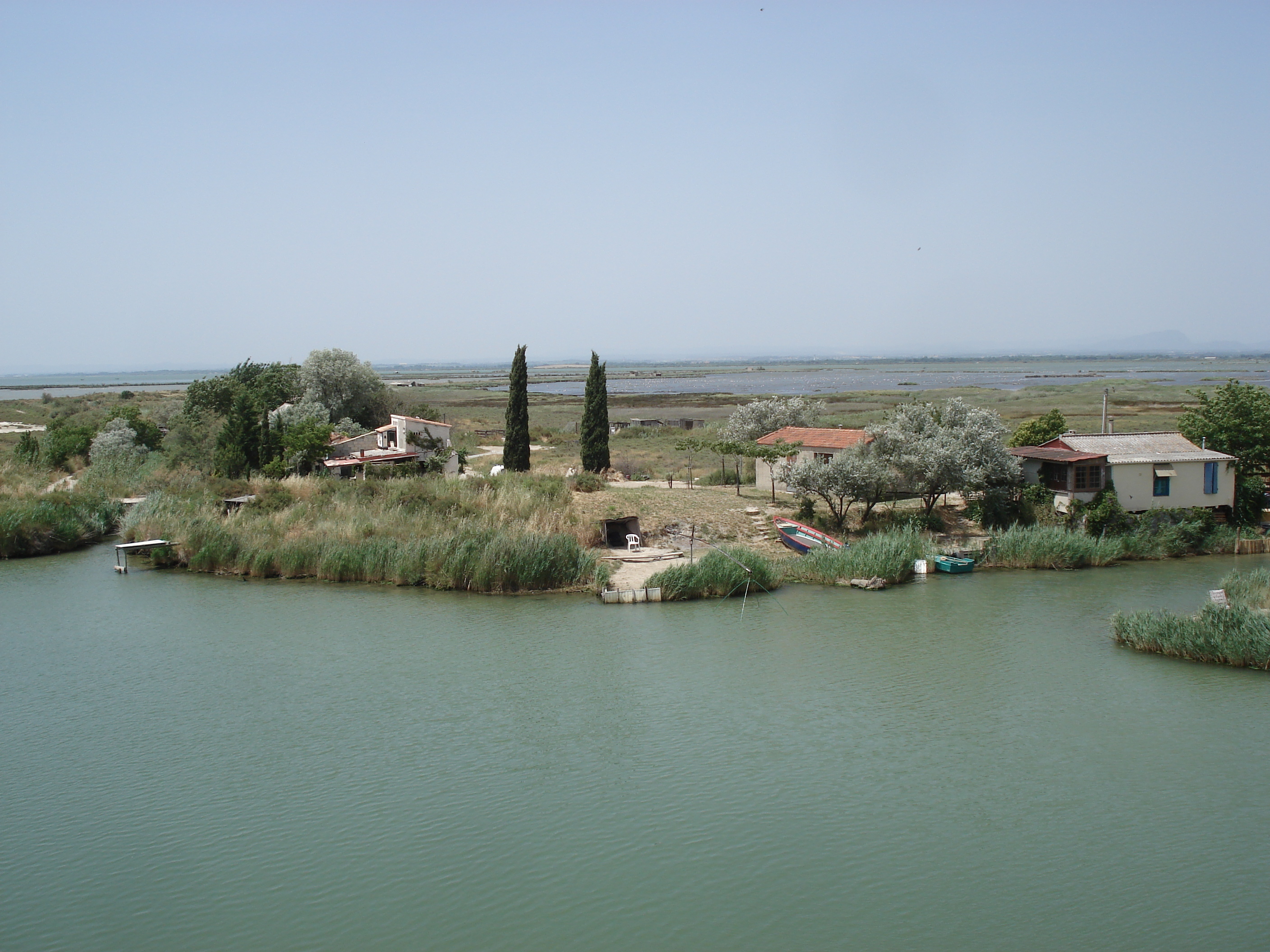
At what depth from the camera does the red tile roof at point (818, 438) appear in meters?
35.7

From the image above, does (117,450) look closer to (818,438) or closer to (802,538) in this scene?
(818,438)

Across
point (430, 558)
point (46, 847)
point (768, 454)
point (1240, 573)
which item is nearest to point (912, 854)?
point (46, 847)

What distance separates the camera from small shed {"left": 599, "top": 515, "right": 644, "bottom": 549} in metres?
31.5

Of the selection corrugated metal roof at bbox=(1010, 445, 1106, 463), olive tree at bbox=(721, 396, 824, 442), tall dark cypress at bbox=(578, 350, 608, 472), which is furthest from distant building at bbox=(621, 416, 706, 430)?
corrugated metal roof at bbox=(1010, 445, 1106, 463)

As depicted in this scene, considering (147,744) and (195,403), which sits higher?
(195,403)

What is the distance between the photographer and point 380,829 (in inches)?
544

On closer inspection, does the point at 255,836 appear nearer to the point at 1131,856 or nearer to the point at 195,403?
the point at 1131,856

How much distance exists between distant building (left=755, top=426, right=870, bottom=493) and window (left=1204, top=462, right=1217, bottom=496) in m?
11.2

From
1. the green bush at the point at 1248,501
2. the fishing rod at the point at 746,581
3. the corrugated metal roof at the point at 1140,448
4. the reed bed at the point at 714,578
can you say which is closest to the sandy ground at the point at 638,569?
the reed bed at the point at 714,578

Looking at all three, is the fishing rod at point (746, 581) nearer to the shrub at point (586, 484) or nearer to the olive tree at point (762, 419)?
the shrub at point (586, 484)

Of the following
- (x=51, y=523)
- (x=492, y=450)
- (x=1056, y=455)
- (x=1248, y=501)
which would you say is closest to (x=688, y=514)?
(x=1056, y=455)

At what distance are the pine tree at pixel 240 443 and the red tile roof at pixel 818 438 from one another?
20.8 m

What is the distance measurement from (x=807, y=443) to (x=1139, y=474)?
11281 millimetres

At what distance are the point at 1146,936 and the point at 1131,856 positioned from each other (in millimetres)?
1896
